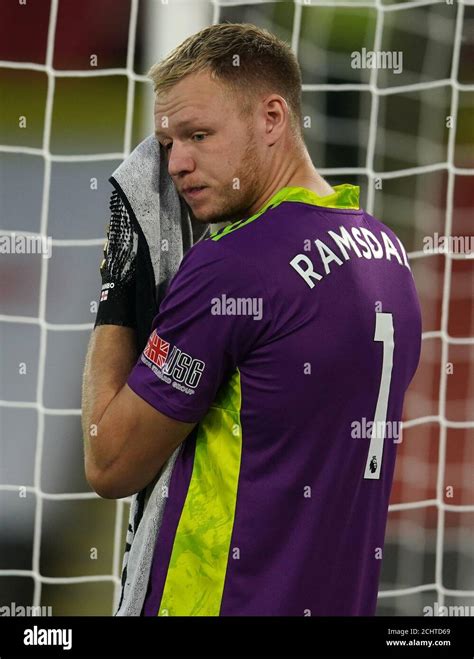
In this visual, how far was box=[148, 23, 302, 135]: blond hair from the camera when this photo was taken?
117 cm

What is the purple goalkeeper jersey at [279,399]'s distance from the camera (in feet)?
3.56

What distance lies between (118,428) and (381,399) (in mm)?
324

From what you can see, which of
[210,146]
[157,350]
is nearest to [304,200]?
[210,146]

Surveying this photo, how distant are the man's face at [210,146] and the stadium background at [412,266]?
0.99 meters

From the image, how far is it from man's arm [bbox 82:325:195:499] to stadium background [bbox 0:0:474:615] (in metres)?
1.08

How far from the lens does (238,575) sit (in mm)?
1151

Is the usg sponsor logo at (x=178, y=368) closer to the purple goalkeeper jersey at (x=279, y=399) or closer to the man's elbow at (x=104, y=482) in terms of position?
the purple goalkeeper jersey at (x=279, y=399)

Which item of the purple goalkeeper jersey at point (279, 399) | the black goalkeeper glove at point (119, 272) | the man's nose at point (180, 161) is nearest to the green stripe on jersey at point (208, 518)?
the purple goalkeeper jersey at point (279, 399)

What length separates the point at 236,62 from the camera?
3.86 ft

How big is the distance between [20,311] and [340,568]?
2.64 m

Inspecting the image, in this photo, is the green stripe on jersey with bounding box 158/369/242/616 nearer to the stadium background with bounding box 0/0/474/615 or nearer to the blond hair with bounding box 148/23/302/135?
the blond hair with bounding box 148/23/302/135

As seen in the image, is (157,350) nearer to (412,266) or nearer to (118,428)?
(118,428)
